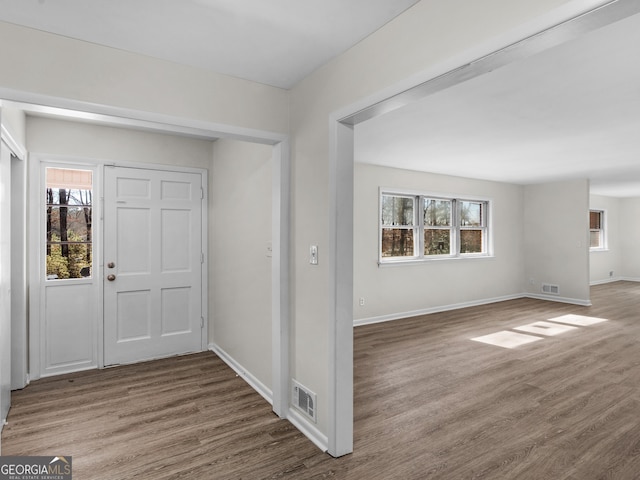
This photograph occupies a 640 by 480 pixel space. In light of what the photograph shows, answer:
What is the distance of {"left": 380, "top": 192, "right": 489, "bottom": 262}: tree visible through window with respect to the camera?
612 centimetres

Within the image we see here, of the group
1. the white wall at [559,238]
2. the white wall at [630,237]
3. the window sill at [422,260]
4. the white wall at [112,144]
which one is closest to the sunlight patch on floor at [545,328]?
the window sill at [422,260]

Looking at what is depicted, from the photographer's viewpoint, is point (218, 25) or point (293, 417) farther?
point (293, 417)

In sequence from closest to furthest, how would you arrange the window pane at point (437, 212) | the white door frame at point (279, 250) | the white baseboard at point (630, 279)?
the white door frame at point (279, 250) < the window pane at point (437, 212) < the white baseboard at point (630, 279)

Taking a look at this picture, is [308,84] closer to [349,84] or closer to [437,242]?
[349,84]

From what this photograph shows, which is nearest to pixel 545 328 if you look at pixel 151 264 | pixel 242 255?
pixel 242 255

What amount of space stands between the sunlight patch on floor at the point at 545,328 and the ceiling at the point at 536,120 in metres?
2.51

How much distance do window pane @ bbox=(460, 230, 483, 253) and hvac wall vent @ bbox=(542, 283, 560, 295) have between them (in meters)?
1.71

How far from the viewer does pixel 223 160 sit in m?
4.03

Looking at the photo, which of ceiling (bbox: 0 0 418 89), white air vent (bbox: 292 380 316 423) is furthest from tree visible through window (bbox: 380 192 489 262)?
ceiling (bbox: 0 0 418 89)

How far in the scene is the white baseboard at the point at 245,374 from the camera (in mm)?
3086

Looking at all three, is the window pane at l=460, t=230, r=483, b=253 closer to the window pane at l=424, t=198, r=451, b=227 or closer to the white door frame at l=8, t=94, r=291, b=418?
the window pane at l=424, t=198, r=451, b=227

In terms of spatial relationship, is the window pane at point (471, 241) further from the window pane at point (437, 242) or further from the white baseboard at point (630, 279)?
the white baseboard at point (630, 279)

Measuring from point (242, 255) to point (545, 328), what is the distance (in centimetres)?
467

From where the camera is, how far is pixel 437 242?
6.75 m
